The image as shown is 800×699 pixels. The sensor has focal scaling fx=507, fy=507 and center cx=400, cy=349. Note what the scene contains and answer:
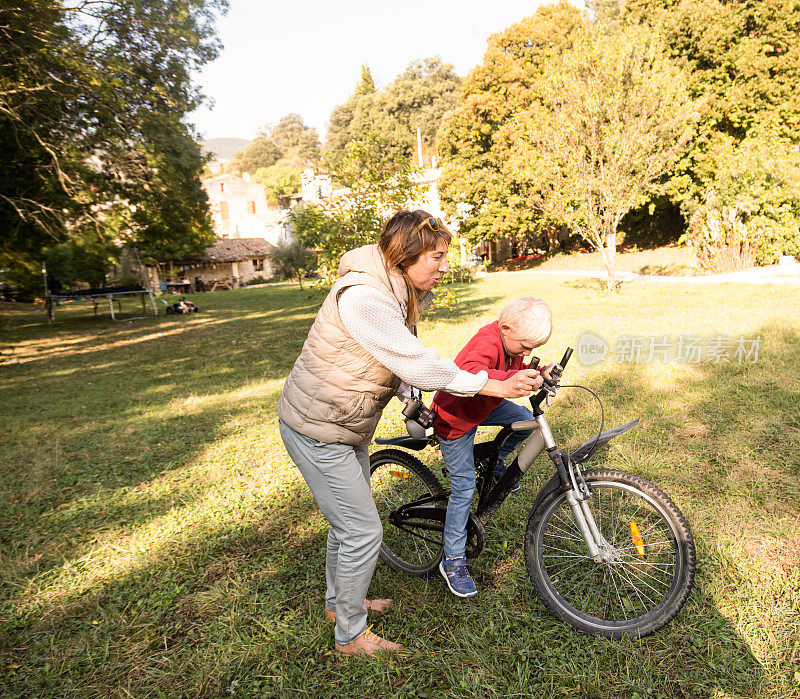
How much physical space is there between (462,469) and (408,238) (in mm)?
1320

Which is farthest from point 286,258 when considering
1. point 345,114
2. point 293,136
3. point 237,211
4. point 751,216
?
point 293,136

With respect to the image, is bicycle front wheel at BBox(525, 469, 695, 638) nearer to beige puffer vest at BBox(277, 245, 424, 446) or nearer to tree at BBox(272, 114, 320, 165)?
beige puffer vest at BBox(277, 245, 424, 446)

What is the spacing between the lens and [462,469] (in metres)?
2.75

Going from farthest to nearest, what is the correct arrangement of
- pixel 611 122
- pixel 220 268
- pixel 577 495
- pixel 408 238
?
pixel 220 268 < pixel 611 122 < pixel 577 495 < pixel 408 238

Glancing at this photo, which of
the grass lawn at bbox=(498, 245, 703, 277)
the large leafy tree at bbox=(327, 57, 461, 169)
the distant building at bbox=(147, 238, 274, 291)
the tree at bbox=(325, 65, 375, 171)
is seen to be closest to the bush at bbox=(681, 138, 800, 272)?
the grass lawn at bbox=(498, 245, 703, 277)

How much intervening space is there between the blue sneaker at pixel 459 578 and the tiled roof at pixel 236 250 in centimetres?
4934

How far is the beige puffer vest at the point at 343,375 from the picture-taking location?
84.0 inches

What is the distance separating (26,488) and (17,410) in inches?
154

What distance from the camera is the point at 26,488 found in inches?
201

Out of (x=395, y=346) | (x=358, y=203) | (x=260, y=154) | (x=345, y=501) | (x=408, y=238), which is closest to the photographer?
(x=395, y=346)

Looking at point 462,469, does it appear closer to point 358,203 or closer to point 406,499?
point 406,499

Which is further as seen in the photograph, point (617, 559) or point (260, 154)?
point (260, 154)

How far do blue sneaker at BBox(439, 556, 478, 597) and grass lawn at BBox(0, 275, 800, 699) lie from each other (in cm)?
16

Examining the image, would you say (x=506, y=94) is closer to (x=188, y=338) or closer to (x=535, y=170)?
(x=535, y=170)
